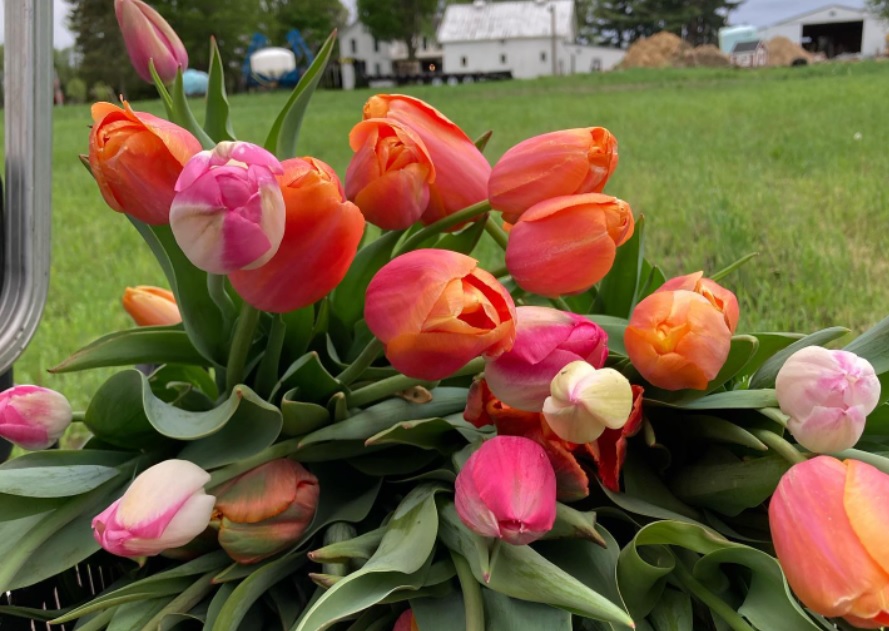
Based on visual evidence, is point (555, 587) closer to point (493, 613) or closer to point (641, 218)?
point (493, 613)

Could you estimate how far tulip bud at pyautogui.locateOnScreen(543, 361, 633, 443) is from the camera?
0.22 m

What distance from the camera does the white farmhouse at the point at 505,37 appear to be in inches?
994

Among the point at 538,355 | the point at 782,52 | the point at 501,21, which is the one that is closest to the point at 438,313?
the point at 538,355

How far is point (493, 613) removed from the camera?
26cm

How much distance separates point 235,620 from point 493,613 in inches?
3.2

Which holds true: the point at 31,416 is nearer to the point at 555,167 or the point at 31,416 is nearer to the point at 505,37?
the point at 555,167

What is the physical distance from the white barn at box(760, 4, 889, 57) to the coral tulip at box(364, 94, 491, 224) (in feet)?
95.8

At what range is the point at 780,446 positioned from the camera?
26 centimetres

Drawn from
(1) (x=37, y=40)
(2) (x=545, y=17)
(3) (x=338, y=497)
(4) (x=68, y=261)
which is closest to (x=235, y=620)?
(3) (x=338, y=497)

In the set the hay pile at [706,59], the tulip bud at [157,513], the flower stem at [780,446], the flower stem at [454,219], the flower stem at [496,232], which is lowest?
the tulip bud at [157,513]

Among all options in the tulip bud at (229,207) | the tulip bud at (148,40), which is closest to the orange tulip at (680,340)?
the tulip bud at (229,207)

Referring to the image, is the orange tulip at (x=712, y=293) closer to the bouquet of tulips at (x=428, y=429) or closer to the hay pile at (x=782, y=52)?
the bouquet of tulips at (x=428, y=429)

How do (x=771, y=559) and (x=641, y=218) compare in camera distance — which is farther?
(x=641, y=218)

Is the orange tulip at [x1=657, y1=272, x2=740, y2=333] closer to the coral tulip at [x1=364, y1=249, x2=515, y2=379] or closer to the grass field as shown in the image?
the coral tulip at [x1=364, y1=249, x2=515, y2=379]
